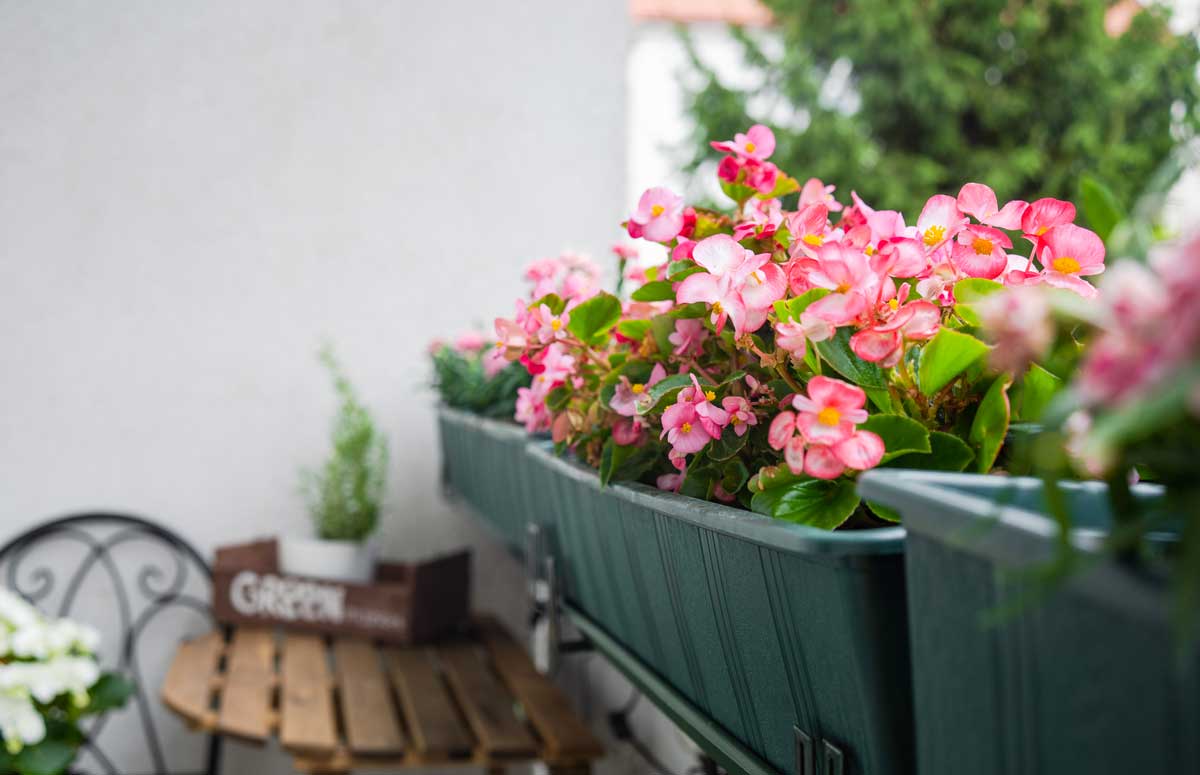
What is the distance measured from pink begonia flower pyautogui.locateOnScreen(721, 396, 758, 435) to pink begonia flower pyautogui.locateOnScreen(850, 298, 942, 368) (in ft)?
0.36

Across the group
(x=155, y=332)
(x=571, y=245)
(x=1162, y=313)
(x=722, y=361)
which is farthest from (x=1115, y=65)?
Answer: (x=1162, y=313)

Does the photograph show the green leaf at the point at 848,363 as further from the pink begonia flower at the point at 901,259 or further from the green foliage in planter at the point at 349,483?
the green foliage in planter at the point at 349,483

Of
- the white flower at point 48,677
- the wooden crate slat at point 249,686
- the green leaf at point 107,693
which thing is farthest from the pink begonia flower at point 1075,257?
the green leaf at point 107,693

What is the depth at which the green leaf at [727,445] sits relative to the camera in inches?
24.3

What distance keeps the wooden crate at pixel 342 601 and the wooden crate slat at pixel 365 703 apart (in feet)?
0.21

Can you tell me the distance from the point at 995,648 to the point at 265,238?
2.35 meters

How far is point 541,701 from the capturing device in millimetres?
1748

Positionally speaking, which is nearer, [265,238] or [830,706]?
[830,706]

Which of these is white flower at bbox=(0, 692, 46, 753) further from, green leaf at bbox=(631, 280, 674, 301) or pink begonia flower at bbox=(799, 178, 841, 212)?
pink begonia flower at bbox=(799, 178, 841, 212)

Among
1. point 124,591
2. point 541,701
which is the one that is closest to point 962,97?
point 541,701

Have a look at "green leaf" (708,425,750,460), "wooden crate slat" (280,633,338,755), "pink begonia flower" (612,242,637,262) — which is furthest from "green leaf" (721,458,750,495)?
"wooden crate slat" (280,633,338,755)

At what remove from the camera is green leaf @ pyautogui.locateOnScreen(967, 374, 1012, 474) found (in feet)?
1.65

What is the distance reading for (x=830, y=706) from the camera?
0.50 metres

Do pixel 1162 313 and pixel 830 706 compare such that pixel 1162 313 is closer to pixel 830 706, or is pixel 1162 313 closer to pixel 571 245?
pixel 830 706
